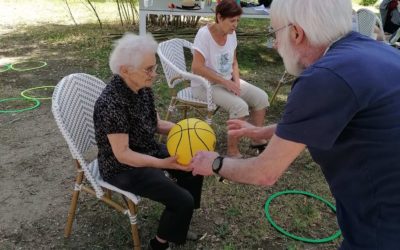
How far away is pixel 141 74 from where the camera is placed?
2408 mm

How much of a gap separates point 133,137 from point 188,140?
1.20ft

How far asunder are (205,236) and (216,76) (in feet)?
5.13

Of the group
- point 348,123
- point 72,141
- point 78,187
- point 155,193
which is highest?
point 348,123

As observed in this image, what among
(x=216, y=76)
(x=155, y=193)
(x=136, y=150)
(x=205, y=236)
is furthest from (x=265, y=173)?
(x=216, y=76)

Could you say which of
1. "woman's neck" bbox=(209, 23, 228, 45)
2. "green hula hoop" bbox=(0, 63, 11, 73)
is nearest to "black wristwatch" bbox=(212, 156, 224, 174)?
"woman's neck" bbox=(209, 23, 228, 45)

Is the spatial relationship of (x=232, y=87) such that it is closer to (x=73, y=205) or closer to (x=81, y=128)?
(x=81, y=128)

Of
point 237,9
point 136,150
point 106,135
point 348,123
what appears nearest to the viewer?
point 348,123

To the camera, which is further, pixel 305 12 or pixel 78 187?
A: pixel 78 187

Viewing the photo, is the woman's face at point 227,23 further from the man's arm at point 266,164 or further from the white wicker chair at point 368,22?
the white wicker chair at point 368,22

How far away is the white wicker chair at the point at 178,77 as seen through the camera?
148 inches

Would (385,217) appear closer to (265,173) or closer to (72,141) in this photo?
(265,173)

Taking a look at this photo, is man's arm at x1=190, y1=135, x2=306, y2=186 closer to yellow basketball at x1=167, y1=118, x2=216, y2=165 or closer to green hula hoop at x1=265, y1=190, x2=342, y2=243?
yellow basketball at x1=167, y1=118, x2=216, y2=165

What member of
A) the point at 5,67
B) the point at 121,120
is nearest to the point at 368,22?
the point at 121,120

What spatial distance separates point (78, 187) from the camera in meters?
2.66
